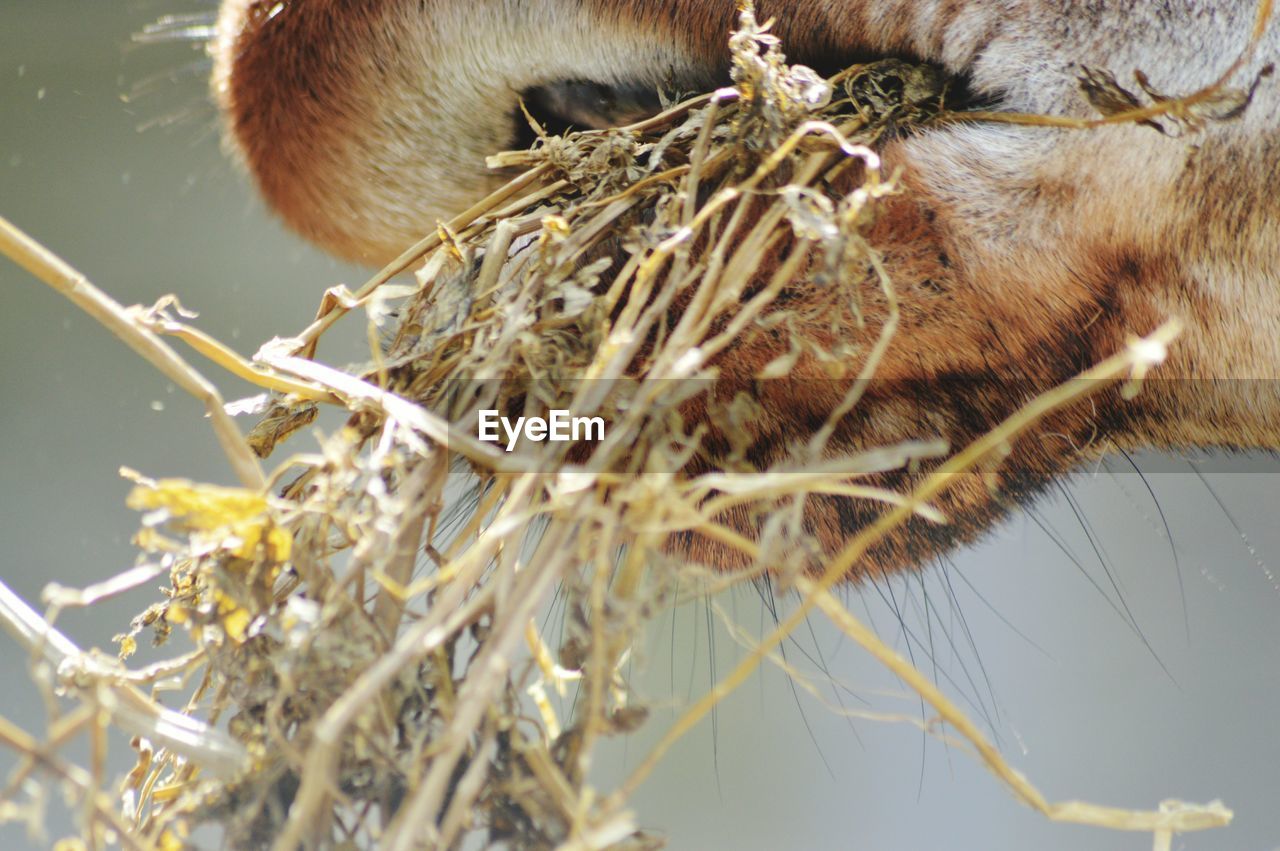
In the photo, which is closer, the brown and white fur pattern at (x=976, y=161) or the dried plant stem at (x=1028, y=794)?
the dried plant stem at (x=1028, y=794)

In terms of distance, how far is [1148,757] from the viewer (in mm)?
1424

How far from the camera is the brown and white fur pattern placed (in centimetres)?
56

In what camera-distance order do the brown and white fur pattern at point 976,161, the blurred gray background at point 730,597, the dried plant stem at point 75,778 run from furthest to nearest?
the blurred gray background at point 730,597
the brown and white fur pattern at point 976,161
the dried plant stem at point 75,778

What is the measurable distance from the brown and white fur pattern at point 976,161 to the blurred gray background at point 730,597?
0.78 metres

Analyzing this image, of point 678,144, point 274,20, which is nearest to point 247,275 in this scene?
point 274,20

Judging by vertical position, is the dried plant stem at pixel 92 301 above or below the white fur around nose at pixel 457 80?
below

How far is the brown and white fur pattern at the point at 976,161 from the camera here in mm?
565

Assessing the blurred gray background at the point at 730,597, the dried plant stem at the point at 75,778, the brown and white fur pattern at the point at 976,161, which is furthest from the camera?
the blurred gray background at the point at 730,597

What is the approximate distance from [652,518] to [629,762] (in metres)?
1.53

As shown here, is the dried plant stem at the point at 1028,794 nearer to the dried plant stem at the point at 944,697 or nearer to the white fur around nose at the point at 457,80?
the dried plant stem at the point at 944,697

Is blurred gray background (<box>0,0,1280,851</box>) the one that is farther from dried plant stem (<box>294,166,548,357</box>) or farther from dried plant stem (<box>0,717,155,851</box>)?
dried plant stem (<box>0,717,155,851</box>)

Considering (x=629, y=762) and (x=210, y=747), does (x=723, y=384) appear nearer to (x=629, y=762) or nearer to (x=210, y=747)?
(x=210, y=747)

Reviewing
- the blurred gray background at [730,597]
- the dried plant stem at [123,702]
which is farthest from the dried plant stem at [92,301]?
the blurred gray background at [730,597]

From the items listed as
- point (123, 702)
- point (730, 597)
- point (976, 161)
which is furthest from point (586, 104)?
point (730, 597)
